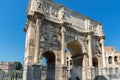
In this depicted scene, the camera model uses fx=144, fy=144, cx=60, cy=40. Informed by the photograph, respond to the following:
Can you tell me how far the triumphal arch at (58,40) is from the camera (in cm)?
1138

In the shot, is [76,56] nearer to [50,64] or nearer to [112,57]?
[50,64]

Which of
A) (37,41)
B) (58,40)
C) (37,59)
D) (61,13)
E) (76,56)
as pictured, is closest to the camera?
(37,59)

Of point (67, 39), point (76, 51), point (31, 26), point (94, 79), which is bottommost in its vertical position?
point (94, 79)

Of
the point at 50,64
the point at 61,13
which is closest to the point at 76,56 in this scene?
the point at 50,64

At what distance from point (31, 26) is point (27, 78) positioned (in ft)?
13.5

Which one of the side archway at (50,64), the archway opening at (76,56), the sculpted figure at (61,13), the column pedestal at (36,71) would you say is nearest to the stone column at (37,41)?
the column pedestal at (36,71)

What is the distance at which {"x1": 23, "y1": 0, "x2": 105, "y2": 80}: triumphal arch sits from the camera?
11383 mm

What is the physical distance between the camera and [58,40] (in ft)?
42.9

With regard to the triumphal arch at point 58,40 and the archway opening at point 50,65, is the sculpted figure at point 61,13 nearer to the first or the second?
the triumphal arch at point 58,40

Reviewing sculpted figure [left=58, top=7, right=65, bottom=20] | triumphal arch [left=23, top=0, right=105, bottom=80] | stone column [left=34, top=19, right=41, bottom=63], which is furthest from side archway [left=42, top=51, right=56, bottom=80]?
sculpted figure [left=58, top=7, right=65, bottom=20]

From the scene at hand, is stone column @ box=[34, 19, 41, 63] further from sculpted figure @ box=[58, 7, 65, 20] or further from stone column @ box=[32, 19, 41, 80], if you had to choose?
sculpted figure @ box=[58, 7, 65, 20]

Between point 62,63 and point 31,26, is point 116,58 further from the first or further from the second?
point 31,26

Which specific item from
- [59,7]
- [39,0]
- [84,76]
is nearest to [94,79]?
[84,76]

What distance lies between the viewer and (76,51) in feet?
52.4
